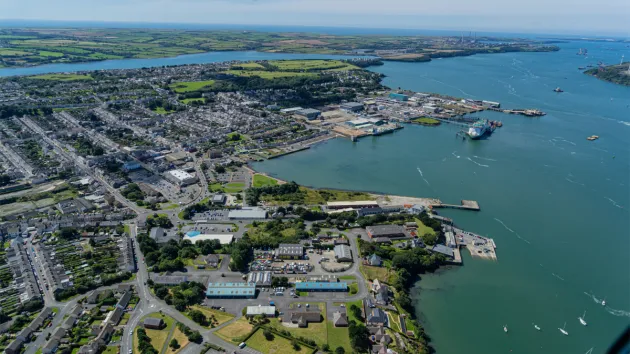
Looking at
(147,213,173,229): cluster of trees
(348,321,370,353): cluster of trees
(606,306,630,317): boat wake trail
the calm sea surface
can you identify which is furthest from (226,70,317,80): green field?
(606,306,630,317): boat wake trail

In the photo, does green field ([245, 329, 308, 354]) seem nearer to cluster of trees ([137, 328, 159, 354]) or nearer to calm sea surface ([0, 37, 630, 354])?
cluster of trees ([137, 328, 159, 354])

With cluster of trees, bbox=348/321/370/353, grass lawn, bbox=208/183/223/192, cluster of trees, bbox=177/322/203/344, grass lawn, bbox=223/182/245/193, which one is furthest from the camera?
grass lawn, bbox=223/182/245/193

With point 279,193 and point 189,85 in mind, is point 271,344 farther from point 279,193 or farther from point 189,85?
point 189,85

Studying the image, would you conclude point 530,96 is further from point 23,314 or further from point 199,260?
point 23,314

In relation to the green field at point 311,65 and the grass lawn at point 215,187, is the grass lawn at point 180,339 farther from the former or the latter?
the green field at point 311,65

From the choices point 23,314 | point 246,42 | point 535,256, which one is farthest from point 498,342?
point 246,42

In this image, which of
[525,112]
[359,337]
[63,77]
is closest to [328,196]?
[359,337]

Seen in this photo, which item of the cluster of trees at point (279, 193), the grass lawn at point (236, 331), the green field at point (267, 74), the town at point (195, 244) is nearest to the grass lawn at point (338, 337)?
the town at point (195, 244)
